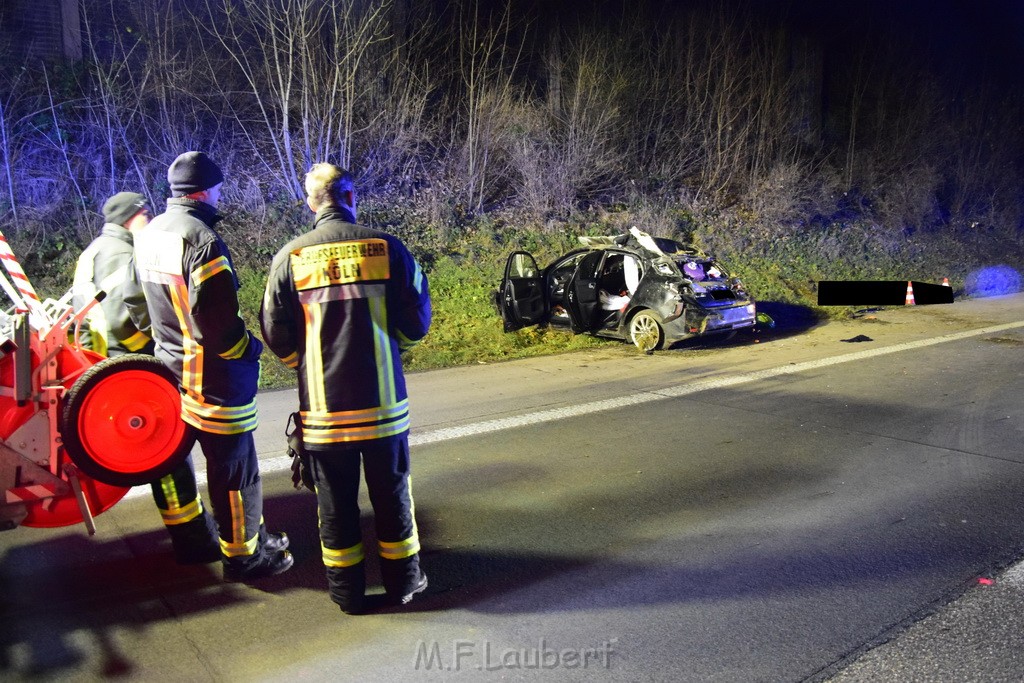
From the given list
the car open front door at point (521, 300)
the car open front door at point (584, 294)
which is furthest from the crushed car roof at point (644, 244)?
the car open front door at point (521, 300)

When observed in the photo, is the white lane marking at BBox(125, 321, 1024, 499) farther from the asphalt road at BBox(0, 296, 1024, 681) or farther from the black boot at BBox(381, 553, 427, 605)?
the black boot at BBox(381, 553, 427, 605)

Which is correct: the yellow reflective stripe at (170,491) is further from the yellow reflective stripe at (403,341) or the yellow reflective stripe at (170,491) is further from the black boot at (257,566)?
the yellow reflective stripe at (403,341)

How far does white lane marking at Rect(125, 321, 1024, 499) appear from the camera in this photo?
6234 mm

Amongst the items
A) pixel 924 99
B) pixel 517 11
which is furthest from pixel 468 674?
pixel 924 99

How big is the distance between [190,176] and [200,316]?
2.32 ft

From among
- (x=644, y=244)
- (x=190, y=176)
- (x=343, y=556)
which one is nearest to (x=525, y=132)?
(x=644, y=244)

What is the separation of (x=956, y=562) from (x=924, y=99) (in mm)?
24441

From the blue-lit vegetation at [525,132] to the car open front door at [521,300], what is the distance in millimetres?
2265

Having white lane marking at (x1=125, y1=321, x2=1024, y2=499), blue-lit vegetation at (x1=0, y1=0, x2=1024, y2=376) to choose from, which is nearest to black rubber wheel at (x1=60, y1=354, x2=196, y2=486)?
white lane marking at (x1=125, y1=321, x2=1024, y2=499)

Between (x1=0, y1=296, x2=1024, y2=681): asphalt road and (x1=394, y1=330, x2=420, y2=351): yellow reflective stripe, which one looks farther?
(x1=394, y1=330, x2=420, y2=351): yellow reflective stripe

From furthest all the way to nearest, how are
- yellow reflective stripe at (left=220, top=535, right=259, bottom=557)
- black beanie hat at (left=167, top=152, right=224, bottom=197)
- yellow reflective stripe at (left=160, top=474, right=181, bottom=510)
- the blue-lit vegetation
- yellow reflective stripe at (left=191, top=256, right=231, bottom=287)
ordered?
1. the blue-lit vegetation
2. yellow reflective stripe at (left=160, top=474, right=181, bottom=510)
3. yellow reflective stripe at (left=220, top=535, right=259, bottom=557)
4. black beanie hat at (left=167, top=152, right=224, bottom=197)
5. yellow reflective stripe at (left=191, top=256, right=231, bottom=287)

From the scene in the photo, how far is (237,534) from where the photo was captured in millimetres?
→ 3979

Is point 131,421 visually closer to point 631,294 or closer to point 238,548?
point 238,548

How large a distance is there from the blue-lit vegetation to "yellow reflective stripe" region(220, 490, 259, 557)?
9.32 metres
